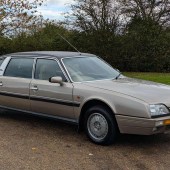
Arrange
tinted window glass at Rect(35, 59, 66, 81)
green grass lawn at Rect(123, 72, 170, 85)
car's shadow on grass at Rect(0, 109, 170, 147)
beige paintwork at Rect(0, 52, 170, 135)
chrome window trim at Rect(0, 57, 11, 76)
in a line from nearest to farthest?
1. beige paintwork at Rect(0, 52, 170, 135)
2. car's shadow on grass at Rect(0, 109, 170, 147)
3. tinted window glass at Rect(35, 59, 66, 81)
4. chrome window trim at Rect(0, 57, 11, 76)
5. green grass lawn at Rect(123, 72, 170, 85)

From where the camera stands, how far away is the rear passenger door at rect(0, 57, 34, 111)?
743 centimetres

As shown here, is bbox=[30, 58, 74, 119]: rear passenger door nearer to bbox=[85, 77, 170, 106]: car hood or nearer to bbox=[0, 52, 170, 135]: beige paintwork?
bbox=[0, 52, 170, 135]: beige paintwork

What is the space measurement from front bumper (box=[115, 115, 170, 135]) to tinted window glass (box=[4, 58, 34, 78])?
2.39 meters

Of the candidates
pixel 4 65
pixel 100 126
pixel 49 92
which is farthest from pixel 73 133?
pixel 4 65

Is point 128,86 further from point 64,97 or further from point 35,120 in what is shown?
point 35,120

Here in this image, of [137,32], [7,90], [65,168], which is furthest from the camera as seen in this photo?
[137,32]

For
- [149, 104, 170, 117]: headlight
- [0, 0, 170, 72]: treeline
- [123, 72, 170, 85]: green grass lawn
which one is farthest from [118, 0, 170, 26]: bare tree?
[149, 104, 170, 117]: headlight

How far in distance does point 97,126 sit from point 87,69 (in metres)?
1.31

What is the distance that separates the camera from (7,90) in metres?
7.78

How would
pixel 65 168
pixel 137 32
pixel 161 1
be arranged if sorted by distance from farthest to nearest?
pixel 161 1 < pixel 137 32 < pixel 65 168

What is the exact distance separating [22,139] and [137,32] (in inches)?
602

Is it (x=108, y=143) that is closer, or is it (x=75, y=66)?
(x=108, y=143)

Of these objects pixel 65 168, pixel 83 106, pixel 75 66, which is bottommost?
pixel 65 168

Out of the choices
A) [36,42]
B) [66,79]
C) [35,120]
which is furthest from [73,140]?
[36,42]
